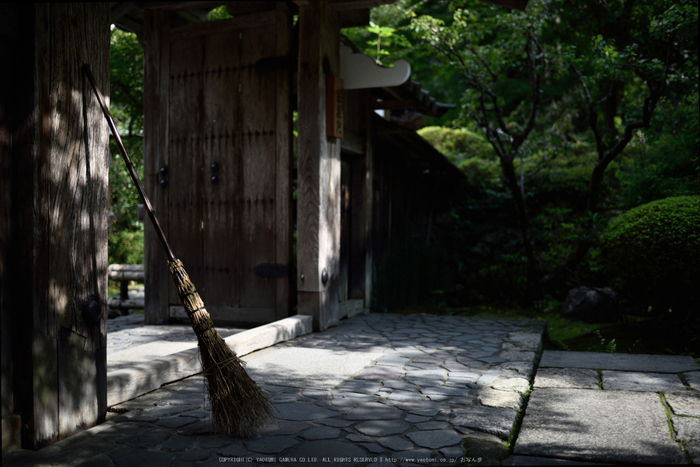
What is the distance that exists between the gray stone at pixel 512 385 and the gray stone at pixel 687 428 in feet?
2.90

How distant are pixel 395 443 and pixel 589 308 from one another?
569 centimetres

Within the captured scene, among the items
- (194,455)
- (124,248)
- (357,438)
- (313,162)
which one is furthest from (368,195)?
(124,248)

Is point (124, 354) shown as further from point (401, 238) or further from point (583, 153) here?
point (583, 153)

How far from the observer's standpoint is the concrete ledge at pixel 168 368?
3197mm

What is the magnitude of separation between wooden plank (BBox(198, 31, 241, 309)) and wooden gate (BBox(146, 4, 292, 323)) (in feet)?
0.04

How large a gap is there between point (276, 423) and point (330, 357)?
5.44 ft

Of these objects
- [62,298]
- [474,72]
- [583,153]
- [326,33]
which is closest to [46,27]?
[62,298]

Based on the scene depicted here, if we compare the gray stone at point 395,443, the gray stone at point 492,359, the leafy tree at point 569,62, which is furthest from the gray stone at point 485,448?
the leafy tree at point 569,62

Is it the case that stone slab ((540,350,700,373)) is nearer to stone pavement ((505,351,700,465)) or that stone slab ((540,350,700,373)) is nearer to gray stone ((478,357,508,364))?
stone pavement ((505,351,700,465))

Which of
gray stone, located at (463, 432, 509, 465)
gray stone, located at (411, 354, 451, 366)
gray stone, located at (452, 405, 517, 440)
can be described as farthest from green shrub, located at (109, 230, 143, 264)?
gray stone, located at (463, 432, 509, 465)

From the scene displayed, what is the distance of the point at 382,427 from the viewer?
9.18 ft

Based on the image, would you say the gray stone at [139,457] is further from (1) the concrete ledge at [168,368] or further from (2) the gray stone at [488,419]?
(2) the gray stone at [488,419]

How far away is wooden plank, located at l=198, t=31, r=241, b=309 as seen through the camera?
20.1 feet

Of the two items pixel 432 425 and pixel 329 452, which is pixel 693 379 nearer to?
pixel 432 425
